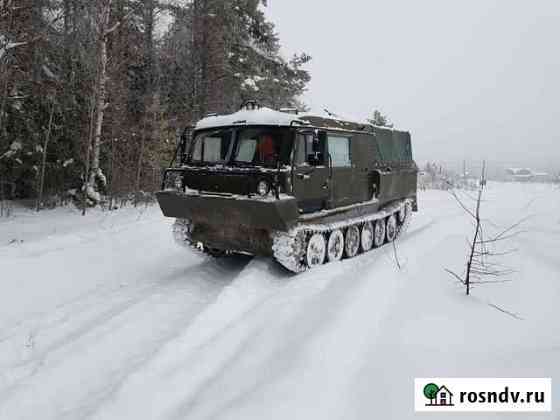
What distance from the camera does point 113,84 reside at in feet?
46.0

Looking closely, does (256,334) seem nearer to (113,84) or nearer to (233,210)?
(233,210)

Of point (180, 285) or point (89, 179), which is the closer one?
point (180, 285)

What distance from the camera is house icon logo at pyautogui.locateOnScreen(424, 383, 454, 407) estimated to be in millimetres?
3010

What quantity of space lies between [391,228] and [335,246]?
2934 millimetres

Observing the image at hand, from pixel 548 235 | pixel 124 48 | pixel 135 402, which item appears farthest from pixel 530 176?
pixel 135 402

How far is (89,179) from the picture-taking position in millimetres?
14242

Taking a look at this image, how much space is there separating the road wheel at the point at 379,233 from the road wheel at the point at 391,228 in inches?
15.2

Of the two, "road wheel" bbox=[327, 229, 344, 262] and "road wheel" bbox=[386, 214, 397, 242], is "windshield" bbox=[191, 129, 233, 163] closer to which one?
"road wheel" bbox=[327, 229, 344, 262]

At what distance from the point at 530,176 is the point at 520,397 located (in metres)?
43.3

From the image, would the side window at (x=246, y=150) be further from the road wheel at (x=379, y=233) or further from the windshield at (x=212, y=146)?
the road wheel at (x=379, y=233)

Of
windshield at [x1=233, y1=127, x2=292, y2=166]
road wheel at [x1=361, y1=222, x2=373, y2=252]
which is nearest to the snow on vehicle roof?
windshield at [x1=233, y1=127, x2=292, y2=166]

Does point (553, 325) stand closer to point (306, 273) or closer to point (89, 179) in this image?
point (306, 273)

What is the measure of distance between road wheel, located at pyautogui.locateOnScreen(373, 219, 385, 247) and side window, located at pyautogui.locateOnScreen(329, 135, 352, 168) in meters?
1.83

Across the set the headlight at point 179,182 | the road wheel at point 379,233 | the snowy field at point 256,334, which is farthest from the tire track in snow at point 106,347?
the road wheel at point 379,233
